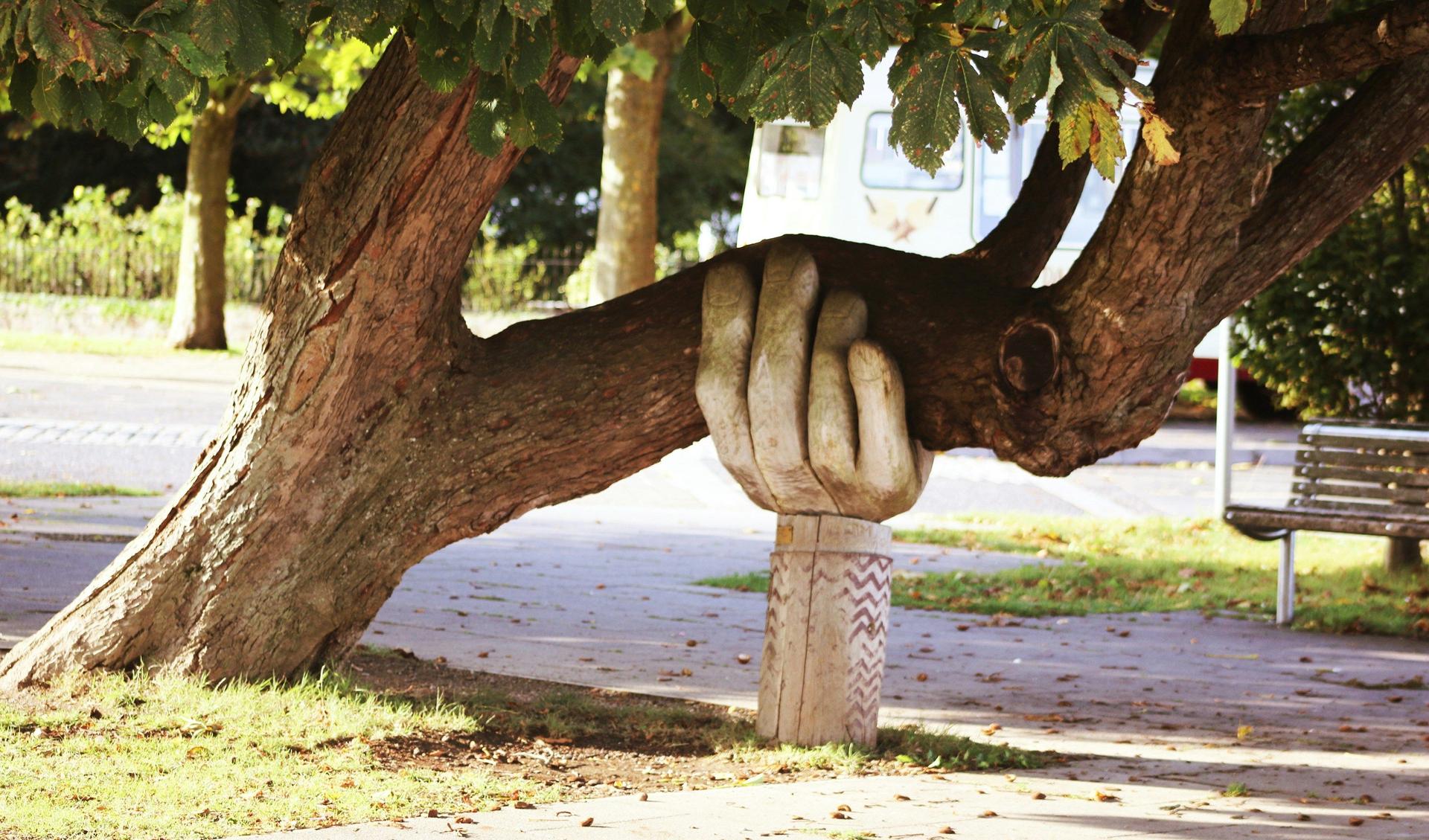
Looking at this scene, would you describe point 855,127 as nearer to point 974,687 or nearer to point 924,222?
point 924,222

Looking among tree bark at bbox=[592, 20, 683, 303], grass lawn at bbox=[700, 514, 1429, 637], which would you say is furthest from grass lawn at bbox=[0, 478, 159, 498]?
tree bark at bbox=[592, 20, 683, 303]

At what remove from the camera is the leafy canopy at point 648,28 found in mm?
3379

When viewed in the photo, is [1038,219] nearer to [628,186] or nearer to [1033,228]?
[1033,228]

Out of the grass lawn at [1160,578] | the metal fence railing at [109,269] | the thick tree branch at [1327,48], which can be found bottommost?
the grass lawn at [1160,578]

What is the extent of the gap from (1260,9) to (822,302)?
1.64 m

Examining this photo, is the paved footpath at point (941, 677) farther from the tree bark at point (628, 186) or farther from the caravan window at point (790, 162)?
the tree bark at point (628, 186)

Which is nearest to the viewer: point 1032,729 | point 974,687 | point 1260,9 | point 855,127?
point 1260,9

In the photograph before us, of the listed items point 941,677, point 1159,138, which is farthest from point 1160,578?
point 1159,138

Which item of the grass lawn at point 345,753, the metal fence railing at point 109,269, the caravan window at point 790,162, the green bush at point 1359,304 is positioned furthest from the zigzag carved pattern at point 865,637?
the metal fence railing at point 109,269

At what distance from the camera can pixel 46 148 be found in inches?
1291

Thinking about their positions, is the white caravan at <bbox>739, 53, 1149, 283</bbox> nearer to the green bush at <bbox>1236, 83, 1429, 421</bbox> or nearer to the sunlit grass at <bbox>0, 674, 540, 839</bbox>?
the green bush at <bbox>1236, 83, 1429, 421</bbox>

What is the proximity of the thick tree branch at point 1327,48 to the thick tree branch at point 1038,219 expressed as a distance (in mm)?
1219

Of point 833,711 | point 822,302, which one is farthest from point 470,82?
point 833,711

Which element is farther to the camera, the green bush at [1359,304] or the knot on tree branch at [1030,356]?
the green bush at [1359,304]
